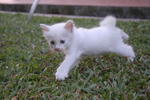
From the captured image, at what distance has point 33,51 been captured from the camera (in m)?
5.26

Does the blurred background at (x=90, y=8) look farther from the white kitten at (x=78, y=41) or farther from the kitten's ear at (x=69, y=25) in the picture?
the kitten's ear at (x=69, y=25)

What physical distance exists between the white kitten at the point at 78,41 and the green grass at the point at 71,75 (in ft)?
0.70

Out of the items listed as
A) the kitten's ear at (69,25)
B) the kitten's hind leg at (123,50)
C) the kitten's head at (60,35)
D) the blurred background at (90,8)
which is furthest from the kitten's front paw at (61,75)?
the blurred background at (90,8)

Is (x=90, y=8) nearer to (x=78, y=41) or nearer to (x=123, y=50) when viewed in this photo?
(x=123, y=50)

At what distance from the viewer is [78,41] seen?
12.4 ft

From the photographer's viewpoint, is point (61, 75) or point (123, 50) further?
point (123, 50)

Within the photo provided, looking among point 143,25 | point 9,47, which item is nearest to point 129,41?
point 143,25

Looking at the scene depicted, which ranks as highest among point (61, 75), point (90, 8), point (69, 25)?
point (90, 8)

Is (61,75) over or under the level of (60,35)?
under

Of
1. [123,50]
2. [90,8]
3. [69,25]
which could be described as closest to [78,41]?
[69,25]

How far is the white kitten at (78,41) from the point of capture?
11.6 ft

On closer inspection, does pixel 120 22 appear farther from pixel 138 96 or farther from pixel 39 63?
pixel 138 96

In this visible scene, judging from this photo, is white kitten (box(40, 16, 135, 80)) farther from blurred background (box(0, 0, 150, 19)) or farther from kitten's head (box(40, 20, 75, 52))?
blurred background (box(0, 0, 150, 19))

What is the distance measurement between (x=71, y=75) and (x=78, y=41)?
46cm
